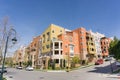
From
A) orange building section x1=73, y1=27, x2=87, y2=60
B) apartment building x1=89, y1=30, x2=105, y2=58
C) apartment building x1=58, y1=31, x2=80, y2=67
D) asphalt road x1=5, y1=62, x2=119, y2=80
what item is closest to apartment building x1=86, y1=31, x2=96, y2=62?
Answer: orange building section x1=73, y1=27, x2=87, y2=60

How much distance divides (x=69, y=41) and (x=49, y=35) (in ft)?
26.9

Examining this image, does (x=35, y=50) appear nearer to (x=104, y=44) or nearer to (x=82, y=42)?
(x=82, y=42)

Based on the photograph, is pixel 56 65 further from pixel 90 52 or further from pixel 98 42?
pixel 98 42

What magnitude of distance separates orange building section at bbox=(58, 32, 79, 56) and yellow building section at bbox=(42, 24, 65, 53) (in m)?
2.61

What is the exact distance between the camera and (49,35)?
201ft

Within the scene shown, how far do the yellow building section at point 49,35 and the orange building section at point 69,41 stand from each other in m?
2.61

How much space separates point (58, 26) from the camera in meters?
63.6

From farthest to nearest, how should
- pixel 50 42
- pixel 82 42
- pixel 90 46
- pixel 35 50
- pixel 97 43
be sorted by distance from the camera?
pixel 97 43
pixel 35 50
pixel 90 46
pixel 82 42
pixel 50 42

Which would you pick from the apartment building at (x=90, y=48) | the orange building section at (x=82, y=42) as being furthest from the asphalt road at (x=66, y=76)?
the apartment building at (x=90, y=48)

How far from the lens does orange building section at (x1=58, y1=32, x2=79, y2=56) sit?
5909 centimetres

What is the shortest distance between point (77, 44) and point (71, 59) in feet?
30.6

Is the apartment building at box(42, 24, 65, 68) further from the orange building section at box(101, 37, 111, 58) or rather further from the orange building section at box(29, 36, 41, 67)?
the orange building section at box(101, 37, 111, 58)

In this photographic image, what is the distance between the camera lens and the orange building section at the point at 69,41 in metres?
59.1

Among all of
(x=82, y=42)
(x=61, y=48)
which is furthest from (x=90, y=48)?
(x=61, y=48)
